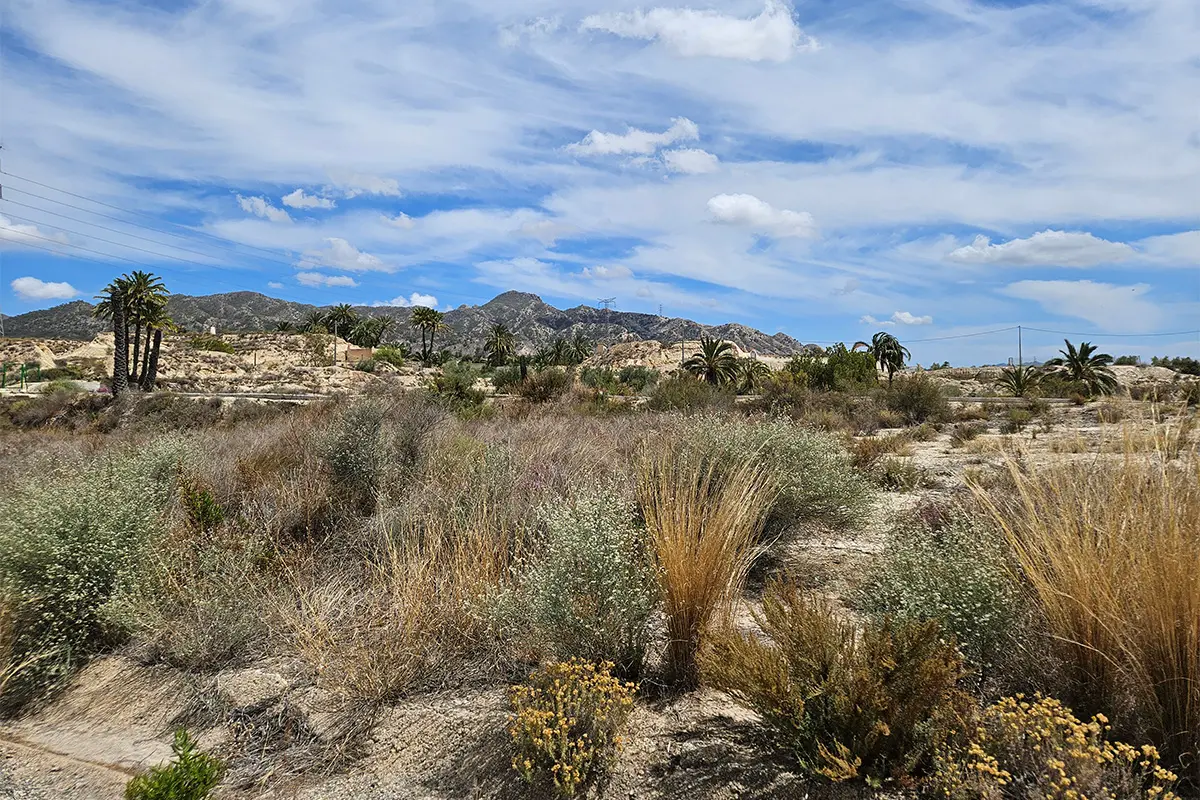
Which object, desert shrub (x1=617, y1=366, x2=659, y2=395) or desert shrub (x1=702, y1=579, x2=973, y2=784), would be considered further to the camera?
desert shrub (x1=617, y1=366, x2=659, y2=395)

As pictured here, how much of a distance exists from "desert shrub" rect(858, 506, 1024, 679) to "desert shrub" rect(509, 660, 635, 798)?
1.44m

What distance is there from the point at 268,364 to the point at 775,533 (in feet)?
199

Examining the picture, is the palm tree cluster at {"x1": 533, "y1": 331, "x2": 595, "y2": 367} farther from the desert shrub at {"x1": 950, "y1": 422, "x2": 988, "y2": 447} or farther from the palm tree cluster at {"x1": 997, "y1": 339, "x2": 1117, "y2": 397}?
the desert shrub at {"x1": 950, "y1": 422, "x2": 988, "y2": 447}

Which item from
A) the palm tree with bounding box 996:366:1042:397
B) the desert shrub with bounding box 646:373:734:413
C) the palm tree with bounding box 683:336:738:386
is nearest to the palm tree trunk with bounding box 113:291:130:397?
the palm tree with bounding box 683:336:738:386

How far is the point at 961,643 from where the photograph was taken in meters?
3.34

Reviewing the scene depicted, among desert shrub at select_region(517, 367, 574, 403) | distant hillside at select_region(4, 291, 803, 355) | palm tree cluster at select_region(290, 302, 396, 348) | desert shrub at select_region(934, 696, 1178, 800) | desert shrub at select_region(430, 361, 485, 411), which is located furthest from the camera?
distant hillside at select_region(4, 291, 803, 355)

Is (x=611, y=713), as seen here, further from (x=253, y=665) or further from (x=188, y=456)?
(x=188, y=456)

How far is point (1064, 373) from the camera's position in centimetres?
3331

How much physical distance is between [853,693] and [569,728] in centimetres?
135

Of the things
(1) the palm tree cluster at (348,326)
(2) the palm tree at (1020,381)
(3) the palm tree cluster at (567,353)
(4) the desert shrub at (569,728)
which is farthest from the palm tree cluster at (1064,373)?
(1) the palm tree cluster at (348,326)

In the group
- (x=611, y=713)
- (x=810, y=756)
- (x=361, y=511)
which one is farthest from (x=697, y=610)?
(x=361, y=511)

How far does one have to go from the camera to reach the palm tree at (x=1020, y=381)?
29.5 m

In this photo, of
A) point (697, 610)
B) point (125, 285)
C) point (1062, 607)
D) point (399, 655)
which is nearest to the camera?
point (1062, 607)

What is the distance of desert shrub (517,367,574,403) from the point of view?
20094mm
